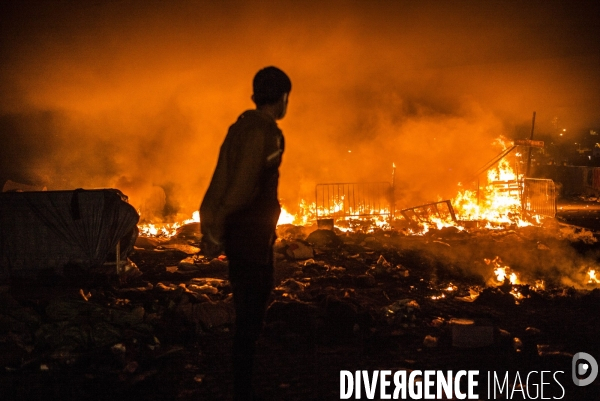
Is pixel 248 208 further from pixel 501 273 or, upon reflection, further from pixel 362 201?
pixel 362 201

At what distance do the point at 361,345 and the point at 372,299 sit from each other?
1746 millimetres

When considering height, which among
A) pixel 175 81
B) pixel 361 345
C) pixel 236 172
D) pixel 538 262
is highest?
pixel 175 81

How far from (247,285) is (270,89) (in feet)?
3.62

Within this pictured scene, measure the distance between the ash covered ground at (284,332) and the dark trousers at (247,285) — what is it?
0.76m

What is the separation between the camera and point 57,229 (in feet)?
22.6

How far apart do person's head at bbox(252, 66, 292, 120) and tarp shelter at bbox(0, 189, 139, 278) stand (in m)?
4.89

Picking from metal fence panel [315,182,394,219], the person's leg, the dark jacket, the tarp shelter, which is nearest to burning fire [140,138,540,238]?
metal fence panel [315,182,394,219]

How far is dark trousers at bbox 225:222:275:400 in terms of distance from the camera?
2.54 metres

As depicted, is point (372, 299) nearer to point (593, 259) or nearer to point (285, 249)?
point (285, 249)

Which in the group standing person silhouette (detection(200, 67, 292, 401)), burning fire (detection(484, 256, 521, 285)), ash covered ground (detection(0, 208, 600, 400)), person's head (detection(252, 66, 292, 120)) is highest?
person's head (detection(252, 66, 292, 120))

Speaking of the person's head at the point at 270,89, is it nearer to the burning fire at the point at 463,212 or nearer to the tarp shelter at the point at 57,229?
the tarp shelter at the point at 57,229

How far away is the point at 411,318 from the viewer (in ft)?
16.3

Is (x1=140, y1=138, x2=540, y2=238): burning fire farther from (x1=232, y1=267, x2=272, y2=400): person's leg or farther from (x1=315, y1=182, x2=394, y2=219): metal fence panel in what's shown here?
(x1=232, y1=267, x2=272, y2=400): person's leg

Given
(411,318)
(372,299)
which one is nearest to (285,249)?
(372,299)
